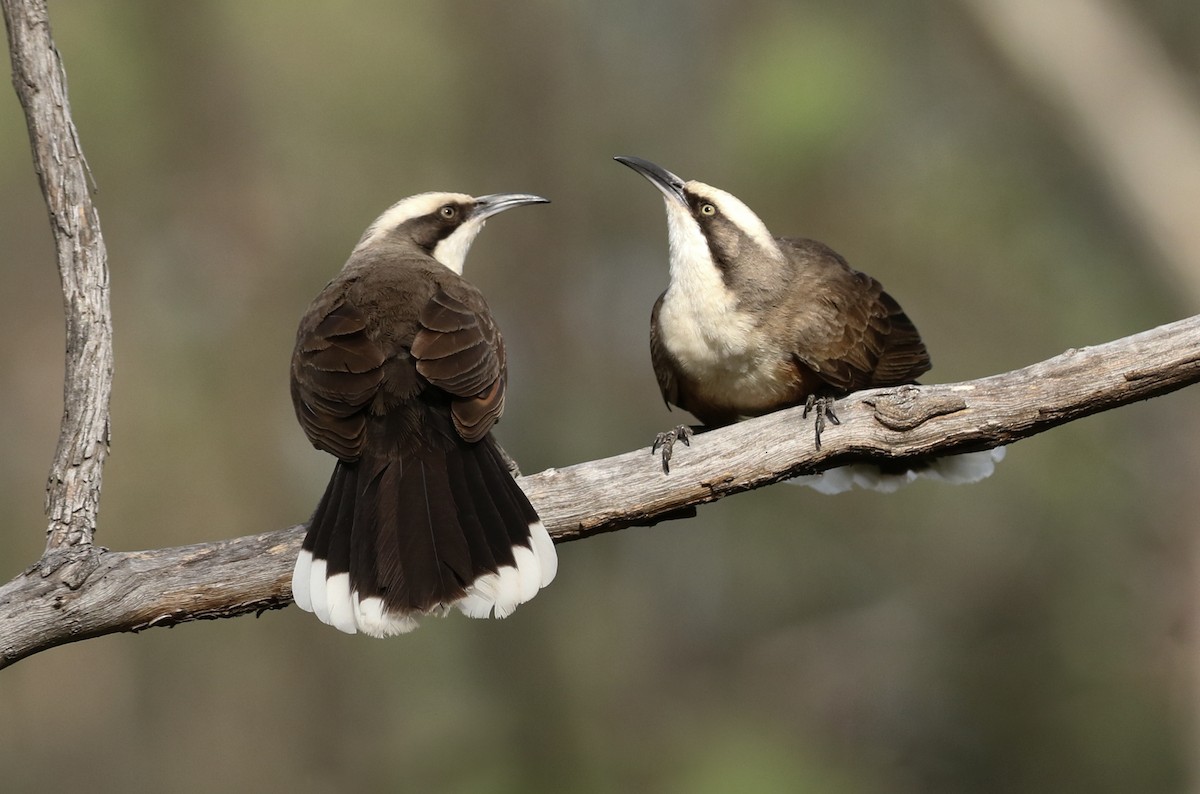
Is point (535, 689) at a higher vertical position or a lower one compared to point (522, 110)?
lower

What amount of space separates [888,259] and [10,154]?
26.7 ft

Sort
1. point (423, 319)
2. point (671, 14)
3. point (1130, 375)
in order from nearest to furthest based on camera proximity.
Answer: point (1130, 375) < point (423, 319) < point (671, 14)

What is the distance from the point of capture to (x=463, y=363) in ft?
15.0

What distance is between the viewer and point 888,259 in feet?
40.6

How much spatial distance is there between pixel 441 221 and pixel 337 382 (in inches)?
72.7

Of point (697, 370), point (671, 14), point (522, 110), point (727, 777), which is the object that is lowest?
point (727, 777)

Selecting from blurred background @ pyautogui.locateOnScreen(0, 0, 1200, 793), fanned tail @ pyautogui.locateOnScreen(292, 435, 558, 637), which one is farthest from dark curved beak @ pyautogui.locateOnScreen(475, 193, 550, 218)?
blurred background @ pyautogui.locateOnScreen(0, 0, 1200, 793)

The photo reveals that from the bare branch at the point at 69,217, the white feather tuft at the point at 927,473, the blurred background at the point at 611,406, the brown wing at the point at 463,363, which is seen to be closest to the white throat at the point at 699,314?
the white feather tuft at the point at 927,473

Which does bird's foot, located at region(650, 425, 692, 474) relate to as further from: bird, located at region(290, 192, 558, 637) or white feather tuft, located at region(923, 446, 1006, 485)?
white feather tuft, located at region(923, 446, 1006, 485)

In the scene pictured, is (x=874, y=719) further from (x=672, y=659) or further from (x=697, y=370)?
(x=697, y=370)

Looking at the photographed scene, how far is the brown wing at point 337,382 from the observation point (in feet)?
14.6

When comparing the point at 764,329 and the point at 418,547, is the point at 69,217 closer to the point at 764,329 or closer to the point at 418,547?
the point at 418,547

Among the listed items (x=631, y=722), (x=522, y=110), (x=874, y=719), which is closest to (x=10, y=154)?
(x=522, y=110)

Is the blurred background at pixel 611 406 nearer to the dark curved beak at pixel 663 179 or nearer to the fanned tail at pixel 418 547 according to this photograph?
the dark curved beak at pixel 663 179
